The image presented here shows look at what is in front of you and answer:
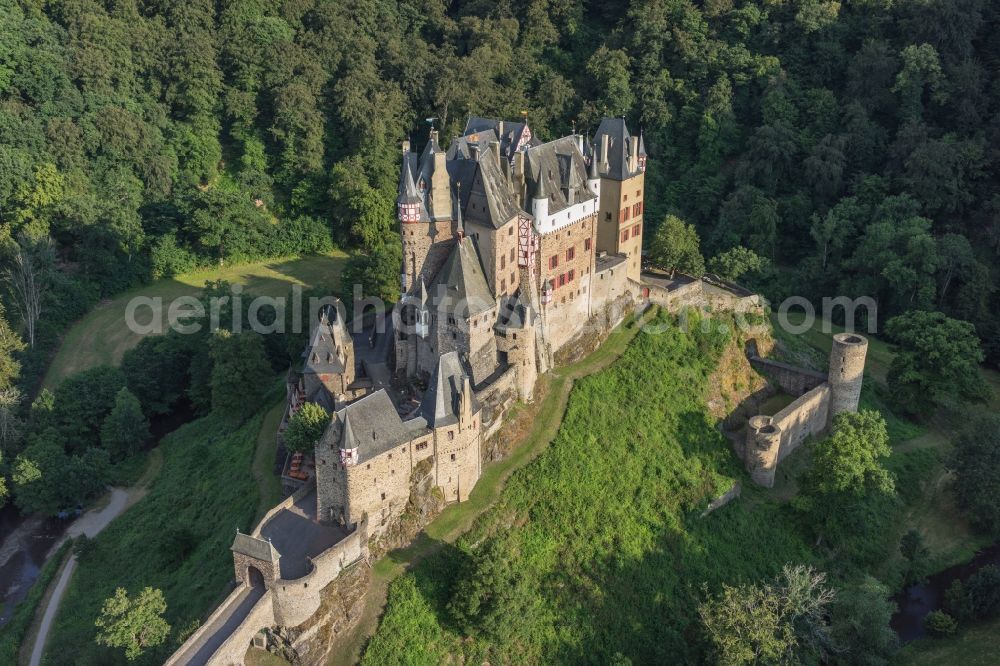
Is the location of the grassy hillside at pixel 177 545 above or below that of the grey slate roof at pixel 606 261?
below

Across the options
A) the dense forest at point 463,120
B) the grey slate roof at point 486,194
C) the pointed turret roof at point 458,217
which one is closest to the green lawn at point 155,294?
the dense forest at point 463,120

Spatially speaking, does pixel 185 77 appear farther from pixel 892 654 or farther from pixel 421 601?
pixel 892 654

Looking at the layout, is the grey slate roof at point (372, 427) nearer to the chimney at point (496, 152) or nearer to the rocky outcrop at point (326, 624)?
the rocky outcrop at point (326, 624)

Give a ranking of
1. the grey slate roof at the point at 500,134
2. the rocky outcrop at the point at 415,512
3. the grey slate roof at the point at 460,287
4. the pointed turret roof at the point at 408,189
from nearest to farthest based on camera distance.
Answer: the rocky outcrop at the point at 415,512, the pointed turret roof at the point at 408,189, the grey slate roof at the point at 460,287, the grey slate roof at the point at 500,134

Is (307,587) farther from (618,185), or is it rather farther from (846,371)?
(846,371)

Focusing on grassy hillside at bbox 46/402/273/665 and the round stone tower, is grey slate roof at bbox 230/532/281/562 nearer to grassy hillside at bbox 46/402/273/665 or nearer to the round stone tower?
grassy hillside at bbox 46/402/273/665

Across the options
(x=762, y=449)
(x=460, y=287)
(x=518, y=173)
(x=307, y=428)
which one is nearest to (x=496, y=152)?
(x=518, y=173)

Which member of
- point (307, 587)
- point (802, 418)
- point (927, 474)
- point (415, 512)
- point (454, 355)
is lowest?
point (927, 474)
